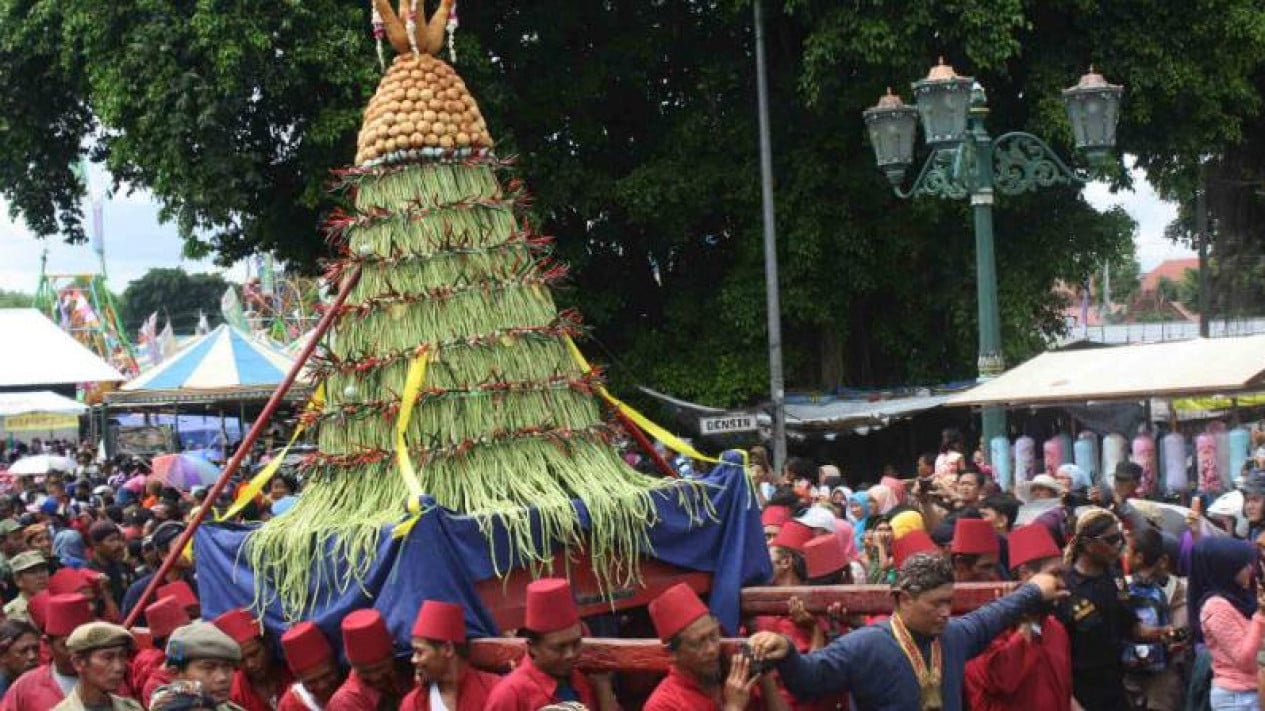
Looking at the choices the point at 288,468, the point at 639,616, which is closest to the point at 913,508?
the point at 639,616

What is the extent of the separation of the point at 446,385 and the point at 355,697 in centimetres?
137

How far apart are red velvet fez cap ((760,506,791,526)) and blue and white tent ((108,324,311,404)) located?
18.0 meters

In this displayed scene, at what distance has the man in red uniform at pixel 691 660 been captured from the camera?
18.6ft

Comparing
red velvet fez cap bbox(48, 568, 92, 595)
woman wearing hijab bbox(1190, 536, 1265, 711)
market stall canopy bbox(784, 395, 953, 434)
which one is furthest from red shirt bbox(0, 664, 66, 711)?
market stall canopy bbox(784, 395, 953, 434)

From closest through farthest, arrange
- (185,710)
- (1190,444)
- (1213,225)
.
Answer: (185,710) → (1190,444) → (1213,225)

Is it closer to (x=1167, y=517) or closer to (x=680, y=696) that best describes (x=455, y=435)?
(x=680, y=696)

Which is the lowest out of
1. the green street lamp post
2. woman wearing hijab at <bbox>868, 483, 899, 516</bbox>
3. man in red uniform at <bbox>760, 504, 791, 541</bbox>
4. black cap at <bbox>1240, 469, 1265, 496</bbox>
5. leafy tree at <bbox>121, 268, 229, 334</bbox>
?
woman wearing hijab at <bbox>868, 483, 899, 516</bbox>

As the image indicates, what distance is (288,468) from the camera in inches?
692

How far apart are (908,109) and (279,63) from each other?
10058 millimetres

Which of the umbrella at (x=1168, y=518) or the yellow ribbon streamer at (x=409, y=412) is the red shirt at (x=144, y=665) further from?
the umbrella at (x=1168, y=518)

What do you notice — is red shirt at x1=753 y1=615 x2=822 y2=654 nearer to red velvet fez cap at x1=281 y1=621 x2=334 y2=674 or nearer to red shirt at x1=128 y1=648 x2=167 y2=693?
red velvet fez cap at x1=281 y1=621 x2=334 y2=674

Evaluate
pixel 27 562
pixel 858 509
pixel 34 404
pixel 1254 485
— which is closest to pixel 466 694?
pixel 27 562

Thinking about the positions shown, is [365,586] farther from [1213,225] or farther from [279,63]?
[1213,225]

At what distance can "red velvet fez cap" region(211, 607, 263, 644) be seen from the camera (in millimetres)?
7257
